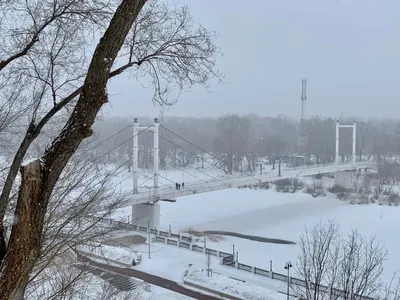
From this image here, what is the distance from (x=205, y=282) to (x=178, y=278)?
1017 millimetres

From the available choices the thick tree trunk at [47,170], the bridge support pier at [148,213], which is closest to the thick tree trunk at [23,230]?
the thick tree trunk at [47,170]

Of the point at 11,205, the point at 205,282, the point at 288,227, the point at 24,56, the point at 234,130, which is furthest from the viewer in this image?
the point at 234,130

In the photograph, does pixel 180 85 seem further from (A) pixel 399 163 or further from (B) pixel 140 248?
(A) pixel 399 163

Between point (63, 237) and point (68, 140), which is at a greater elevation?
point (68, 140)

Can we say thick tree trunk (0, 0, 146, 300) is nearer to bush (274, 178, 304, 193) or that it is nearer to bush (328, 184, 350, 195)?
bush (328, 184, 350, 195)

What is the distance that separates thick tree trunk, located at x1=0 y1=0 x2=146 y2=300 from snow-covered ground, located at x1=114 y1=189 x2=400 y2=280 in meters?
12.2

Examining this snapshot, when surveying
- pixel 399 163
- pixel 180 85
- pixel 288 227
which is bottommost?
pixel 288 227

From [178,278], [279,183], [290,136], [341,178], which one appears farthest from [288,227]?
[290,136]

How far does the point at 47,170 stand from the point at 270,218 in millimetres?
20460

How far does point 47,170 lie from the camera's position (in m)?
1.64

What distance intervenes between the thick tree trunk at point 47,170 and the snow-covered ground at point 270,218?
12159 mm

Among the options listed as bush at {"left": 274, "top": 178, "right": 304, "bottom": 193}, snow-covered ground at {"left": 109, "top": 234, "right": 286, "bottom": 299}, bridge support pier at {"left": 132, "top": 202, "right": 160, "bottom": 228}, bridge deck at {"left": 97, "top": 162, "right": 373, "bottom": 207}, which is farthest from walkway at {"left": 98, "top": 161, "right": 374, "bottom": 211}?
snow-covered ground at {"left": 109, "top": 234, "right": 286, "bottom": 299}

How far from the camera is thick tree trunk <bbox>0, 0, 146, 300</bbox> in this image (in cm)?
158

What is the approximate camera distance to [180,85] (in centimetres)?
279
